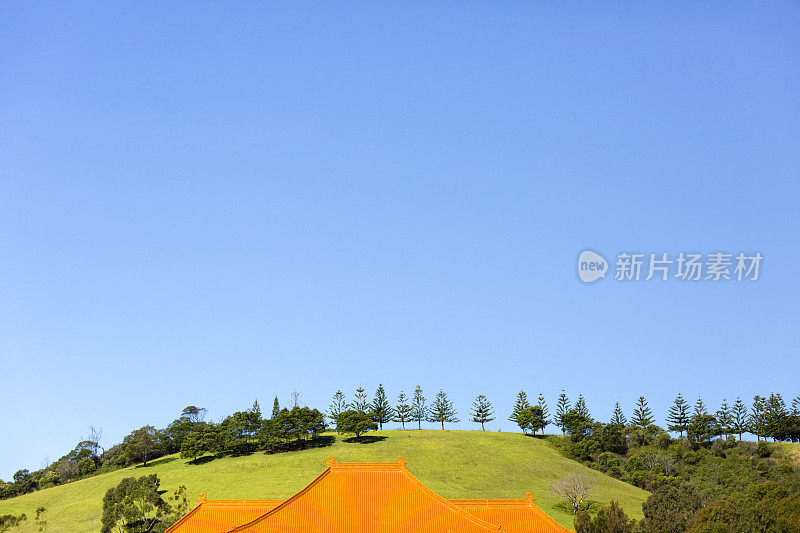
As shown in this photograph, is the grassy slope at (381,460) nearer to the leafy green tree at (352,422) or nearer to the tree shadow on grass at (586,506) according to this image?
the tree shadow on grass at (586,506)

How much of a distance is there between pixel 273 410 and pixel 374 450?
22661mm

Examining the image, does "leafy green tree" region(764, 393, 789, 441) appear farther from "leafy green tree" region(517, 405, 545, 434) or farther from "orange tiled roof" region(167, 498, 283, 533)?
"orange tiled roof" region(167, 498, 283, 533)

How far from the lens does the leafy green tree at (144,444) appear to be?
8688 cm

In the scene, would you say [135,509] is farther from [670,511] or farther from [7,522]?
[670,511]

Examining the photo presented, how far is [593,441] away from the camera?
288ft

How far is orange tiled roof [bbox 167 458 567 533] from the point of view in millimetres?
29469

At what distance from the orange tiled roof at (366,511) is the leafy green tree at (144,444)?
5980cm

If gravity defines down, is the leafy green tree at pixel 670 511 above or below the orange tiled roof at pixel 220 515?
below

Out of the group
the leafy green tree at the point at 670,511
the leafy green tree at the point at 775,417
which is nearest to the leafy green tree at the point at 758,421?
the leafy green tree at the point at 775,417

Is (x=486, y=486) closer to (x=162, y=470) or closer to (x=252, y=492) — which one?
(x=252, y=492)

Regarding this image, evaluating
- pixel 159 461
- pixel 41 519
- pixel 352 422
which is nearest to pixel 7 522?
pixel 41 519

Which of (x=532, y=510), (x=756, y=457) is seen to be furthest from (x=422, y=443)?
(x=532, y=510)

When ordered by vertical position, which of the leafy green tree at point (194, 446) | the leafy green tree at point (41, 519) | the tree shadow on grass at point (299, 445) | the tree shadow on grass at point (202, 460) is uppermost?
the leafy green tree at point (194, 446)

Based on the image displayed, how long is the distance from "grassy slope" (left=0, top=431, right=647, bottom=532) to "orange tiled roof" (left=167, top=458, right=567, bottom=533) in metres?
28.8
